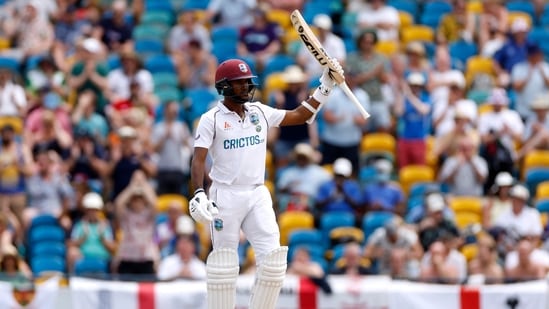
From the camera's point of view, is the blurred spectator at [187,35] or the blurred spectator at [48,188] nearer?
the blurred spectator at [48,188]

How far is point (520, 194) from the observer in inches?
753

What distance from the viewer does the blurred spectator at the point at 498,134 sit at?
20.6m

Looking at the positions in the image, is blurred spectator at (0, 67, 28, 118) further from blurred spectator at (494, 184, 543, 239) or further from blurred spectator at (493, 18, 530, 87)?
blurred spectator at (494, 184, 543, 239)

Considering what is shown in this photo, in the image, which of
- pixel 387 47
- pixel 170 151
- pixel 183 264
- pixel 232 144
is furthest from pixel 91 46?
pixel 232 144

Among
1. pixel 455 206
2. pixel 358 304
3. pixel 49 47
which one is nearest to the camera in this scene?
pixel 358 304

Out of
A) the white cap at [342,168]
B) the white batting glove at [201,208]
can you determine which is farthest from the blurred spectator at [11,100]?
the white batting glove at [201,208]

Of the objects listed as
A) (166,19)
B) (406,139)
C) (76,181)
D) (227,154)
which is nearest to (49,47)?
(166,19)

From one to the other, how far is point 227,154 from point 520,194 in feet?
23.1

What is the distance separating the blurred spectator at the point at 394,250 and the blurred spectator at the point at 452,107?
2622 millimetres

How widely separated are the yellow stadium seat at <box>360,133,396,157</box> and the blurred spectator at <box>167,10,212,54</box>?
11.4 ft

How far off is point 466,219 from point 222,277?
749 centimetres

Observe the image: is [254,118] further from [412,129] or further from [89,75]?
[89,75]

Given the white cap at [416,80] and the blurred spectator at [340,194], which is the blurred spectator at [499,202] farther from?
the white cap at [416,80]

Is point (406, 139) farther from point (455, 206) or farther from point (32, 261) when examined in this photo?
point (32, 261)
